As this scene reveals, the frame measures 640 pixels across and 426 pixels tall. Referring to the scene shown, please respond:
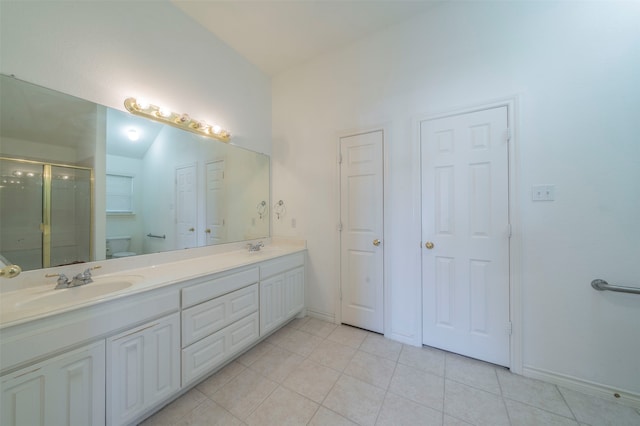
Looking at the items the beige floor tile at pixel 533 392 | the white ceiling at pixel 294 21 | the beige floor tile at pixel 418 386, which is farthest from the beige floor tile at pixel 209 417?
the white ceiling at pixel 294 21

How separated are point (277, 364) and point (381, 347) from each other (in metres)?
0.94

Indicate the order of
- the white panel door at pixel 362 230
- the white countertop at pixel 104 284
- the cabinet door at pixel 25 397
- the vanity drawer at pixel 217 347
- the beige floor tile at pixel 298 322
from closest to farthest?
the cabinet door at pixel 25 397, the white countertop at pixel 104 284, the vanity drawer at pixel 217 347, the white panel door at pixel 362 230, the beige floor tile at pixel 298 322

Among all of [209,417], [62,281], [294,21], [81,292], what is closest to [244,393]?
[209,417]

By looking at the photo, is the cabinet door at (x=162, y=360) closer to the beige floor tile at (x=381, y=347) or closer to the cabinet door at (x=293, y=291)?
the cabinet door at (x=293, y=291)

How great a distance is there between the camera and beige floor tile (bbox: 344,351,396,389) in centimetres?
161

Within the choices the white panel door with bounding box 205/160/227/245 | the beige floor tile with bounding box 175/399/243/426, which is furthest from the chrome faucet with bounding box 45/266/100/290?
the beige floor tile with bounding box 175/399/243/426

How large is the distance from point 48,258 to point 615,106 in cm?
363

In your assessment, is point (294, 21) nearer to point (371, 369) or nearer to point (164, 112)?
point (164, 112)

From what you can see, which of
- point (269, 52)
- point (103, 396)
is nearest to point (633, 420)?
point (103, 396)

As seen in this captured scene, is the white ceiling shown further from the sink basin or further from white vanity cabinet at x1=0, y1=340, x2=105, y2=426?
white vanity cabinet at x1=0, y1=340, x2=105, y2=426

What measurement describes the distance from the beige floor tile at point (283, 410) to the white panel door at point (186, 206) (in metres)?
1.38

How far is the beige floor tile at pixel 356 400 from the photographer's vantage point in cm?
133

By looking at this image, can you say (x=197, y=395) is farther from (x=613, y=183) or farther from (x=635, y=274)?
(x=613, y=183)

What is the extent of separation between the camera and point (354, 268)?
232 cm
